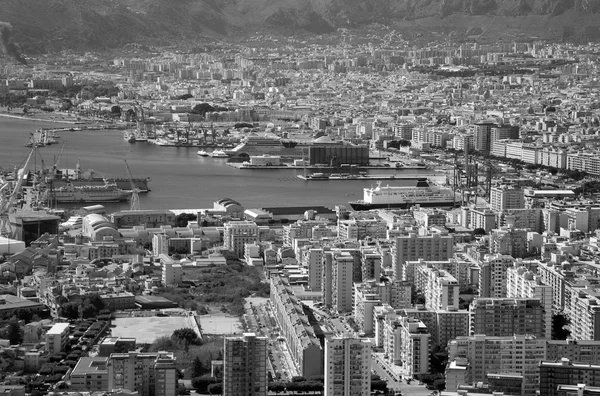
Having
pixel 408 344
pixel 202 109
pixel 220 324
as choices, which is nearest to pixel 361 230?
pixel 220 324

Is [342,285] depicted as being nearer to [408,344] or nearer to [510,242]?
[408,344]

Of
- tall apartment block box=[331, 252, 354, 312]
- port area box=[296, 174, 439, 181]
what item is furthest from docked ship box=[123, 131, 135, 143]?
tall apartment block box=[331, 252, 354, 312]

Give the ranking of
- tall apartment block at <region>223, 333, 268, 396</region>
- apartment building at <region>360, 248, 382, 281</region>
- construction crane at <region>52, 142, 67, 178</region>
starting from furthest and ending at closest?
construction crane at <region>52, 142, 67, 178</region> → apartment building at <region>360, 248, 382, 281</region> → tall apartment block at <region>223, 333, 268, 396</region>

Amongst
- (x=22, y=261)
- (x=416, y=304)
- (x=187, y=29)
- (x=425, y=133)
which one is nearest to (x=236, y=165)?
(x=425, y=133)

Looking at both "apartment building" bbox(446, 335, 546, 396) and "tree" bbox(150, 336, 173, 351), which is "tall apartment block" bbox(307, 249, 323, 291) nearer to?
"tree" bbox(150, 336, 173, 351)

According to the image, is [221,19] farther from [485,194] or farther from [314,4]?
[485,194]
